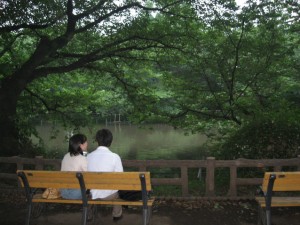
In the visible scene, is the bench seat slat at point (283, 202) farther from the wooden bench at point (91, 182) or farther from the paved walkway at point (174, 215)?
the wooden bench at point (91, 182)

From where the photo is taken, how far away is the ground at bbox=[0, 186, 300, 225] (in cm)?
521

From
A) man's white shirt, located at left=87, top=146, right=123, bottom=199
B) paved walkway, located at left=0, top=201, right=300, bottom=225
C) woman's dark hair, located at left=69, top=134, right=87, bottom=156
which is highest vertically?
woman's dark hair, located at left=69, top=134, right=87, bottom=156

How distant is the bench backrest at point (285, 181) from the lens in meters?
4.16

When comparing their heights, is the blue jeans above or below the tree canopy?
below

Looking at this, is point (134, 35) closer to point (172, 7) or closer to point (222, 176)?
point (172, 7)

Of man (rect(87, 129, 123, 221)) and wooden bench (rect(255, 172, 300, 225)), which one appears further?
man (rect(87, 129, 123, 221))

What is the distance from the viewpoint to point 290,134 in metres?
7.04

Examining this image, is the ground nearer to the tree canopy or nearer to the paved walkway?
the paved walkway

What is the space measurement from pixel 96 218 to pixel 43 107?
8.42 meters

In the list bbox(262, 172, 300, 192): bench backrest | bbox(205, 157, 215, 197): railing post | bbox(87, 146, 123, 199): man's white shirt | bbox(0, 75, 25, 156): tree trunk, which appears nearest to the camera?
bbox(262, 172, 300, 192): bench backrest

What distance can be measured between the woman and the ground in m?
0.71

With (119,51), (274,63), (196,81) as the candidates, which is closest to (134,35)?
(119,51)

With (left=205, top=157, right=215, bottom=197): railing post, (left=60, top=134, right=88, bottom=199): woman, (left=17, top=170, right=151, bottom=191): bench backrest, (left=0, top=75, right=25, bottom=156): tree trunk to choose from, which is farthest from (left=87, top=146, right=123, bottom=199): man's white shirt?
(left=0, top=75, right=25, bottom=156): tree trunk

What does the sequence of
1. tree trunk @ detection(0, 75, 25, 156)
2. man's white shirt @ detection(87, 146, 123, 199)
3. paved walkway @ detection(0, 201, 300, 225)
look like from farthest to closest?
tree trunk @ detection(0, 75, 25, 156)
paved walkway @ detection(0, 201, 300, 225)
man's white shirt @ detection(87, 146, 123, 199)
